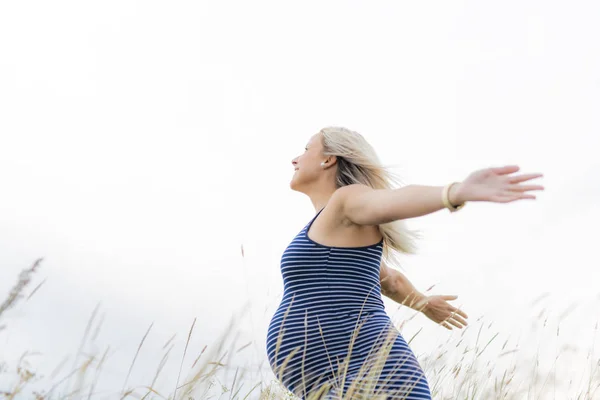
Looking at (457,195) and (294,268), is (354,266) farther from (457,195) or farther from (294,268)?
(457,195)

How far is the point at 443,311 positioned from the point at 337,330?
3.64ft

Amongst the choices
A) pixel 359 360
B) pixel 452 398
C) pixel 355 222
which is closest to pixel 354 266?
pixel 355 222

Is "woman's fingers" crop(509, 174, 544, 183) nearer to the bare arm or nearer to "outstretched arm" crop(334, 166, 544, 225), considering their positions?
"outstretched arm" crop(334, 166, 544, 225)

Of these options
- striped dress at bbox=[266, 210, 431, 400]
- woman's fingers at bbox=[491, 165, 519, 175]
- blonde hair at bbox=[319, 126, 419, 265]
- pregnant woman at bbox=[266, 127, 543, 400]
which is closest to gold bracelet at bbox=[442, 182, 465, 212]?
pregnant woman at bbox=[266, 127, 543, 400]

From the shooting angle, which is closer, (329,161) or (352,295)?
(352,295)

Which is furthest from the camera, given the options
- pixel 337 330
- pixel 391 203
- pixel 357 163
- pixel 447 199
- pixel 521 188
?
pixel 357 163

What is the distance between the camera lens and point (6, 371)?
6.10 feet


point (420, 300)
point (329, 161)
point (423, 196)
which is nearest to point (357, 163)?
point (329, 161)

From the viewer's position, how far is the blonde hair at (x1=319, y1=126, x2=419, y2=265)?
3646mm

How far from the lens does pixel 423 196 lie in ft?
8.25

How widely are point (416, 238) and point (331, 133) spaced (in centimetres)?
74

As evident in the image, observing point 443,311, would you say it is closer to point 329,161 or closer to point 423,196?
point 329,161

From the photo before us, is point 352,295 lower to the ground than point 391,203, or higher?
lower

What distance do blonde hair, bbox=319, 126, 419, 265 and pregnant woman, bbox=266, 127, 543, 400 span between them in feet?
0.95
